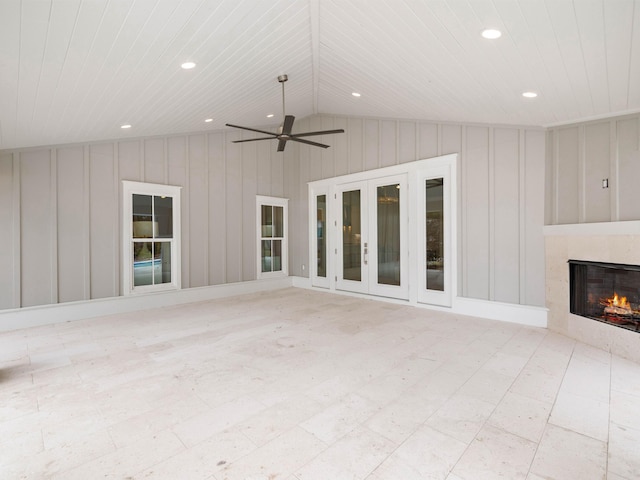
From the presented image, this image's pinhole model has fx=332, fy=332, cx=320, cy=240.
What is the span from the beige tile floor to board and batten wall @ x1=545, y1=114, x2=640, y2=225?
5.23ft

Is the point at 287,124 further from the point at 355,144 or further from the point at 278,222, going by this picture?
the point at 278,222

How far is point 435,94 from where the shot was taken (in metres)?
4.31

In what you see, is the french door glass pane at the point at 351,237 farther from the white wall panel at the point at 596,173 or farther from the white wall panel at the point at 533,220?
the white wall panel at the point at 596,173

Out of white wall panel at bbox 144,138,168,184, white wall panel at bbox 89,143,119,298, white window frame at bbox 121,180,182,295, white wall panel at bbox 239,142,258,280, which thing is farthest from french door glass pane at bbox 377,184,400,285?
white wall panel at bbox 89,143,119,298

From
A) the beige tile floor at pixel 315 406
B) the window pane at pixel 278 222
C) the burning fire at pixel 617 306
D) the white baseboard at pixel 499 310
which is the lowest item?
the beige tile floor at pixel 315 406

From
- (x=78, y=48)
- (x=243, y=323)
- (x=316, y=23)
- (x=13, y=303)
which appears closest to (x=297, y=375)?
(x=243, y=323)

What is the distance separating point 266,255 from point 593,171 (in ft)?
19.7

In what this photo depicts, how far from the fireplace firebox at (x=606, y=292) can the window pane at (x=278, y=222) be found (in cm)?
566

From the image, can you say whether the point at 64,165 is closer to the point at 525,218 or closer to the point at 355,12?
the point at 355,12

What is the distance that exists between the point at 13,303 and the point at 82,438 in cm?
374

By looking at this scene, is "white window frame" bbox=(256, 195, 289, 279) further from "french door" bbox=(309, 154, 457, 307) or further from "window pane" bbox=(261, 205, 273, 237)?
"french door" bbox=(309, 154, 457, 307)

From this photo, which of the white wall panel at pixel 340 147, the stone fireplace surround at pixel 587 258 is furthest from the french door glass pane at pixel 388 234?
the stone fireplace surround at pixel 587 258

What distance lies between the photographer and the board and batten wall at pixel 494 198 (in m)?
4.58

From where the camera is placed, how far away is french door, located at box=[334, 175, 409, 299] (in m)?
6.07
